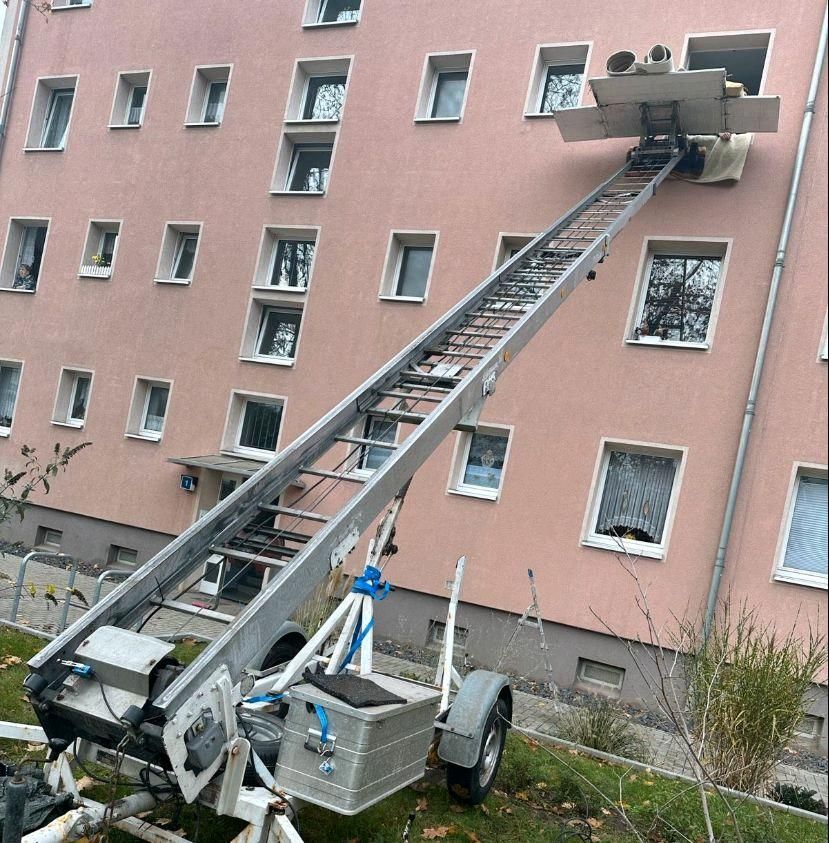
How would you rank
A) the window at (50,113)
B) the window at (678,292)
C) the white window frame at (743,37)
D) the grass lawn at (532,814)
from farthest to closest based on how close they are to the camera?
1. the window at (50,113)
2. the window at (678,292)
3. the white window frame at (743,37)
4. the grass lawn at (532,814)

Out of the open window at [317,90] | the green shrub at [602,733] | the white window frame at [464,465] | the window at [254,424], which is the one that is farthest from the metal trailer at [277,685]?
the open window at [317,90]

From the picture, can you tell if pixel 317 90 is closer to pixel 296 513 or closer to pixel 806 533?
pixel 806 533

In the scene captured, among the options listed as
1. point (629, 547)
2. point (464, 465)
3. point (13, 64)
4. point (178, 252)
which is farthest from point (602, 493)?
point (13, 64)

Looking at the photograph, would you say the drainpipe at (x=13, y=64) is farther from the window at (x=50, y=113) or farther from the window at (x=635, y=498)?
the window at (x=635, y=498)

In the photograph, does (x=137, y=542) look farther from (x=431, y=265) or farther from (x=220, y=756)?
(x=220, y=756)

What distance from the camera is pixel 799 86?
11.1m

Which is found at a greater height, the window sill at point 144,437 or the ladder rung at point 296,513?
the ladder rung at point 296,513

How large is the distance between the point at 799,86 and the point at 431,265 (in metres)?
5.70

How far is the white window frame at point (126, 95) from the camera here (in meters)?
16.4

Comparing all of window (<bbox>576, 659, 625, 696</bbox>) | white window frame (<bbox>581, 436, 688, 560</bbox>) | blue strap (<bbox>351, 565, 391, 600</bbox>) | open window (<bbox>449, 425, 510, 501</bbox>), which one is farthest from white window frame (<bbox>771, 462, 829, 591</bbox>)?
blue strap (<bbox>351, 565, 391, 600</bbox>)

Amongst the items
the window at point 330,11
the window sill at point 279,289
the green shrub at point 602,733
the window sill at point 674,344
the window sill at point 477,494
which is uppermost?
the window at point 330,11

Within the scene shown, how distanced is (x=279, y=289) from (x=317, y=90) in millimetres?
3928

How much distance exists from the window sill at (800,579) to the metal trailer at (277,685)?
5528 millimetres

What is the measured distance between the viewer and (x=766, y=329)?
1070 cm
